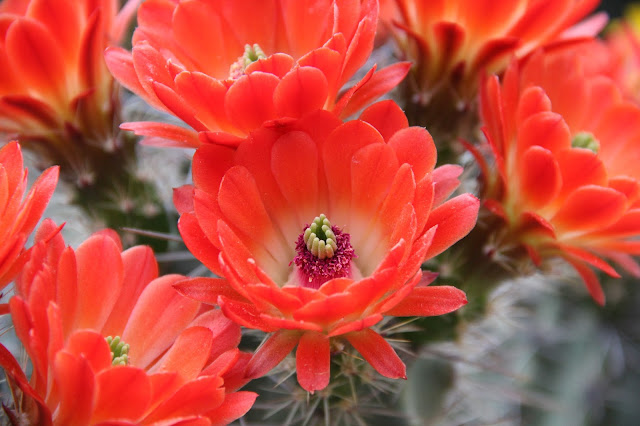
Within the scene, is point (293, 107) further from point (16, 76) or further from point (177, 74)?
point (16, 76)

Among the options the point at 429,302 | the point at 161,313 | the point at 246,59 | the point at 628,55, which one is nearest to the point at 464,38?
the point at 246,59

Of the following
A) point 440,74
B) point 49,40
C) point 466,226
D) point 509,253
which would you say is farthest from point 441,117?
point 49,40

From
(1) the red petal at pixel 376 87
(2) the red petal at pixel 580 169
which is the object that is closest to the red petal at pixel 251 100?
(1) the red petal at pixel 376 87

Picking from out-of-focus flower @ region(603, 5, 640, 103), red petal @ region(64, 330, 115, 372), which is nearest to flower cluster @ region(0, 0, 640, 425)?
red petal @ region(64, 330, 115, 372)

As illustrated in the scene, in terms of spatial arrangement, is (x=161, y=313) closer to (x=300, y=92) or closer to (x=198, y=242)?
(x=198, y=242)

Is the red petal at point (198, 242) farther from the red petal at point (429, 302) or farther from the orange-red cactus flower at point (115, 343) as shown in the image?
the red petal at point (429, 302)

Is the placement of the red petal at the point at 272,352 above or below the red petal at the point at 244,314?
below
